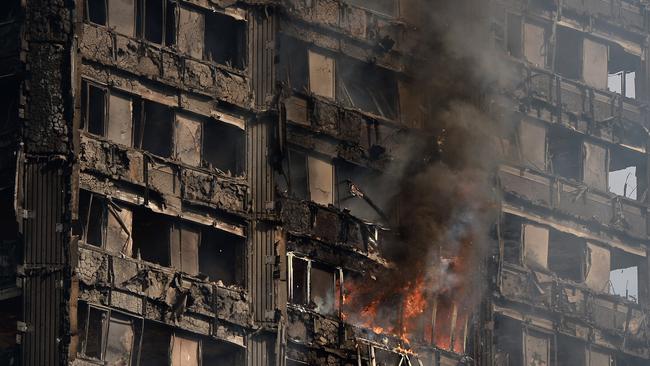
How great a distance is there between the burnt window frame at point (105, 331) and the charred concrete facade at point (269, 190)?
0.20 ft

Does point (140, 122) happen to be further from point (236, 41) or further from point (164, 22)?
point (236, 41)

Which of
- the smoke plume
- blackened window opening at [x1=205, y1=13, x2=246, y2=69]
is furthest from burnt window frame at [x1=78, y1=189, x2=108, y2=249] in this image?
the smoke plume

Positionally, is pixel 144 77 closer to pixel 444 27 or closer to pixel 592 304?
pixel 444 27

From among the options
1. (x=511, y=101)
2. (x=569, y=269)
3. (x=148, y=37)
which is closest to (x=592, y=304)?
(x=569, y=269)

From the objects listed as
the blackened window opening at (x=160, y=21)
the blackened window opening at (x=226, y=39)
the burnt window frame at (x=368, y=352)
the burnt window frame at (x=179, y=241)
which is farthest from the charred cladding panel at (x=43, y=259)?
the burnt window frame at (x=368, y=352)

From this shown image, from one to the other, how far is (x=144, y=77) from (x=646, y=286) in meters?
22.6

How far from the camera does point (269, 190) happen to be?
59.4 meters

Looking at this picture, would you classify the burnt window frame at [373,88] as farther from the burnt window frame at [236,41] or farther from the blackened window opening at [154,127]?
the blackened window opening at [154,127]

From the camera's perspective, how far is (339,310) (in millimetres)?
60344

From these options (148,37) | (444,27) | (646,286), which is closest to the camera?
(148,37)

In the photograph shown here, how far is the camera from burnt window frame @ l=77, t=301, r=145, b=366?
54344 millimetres

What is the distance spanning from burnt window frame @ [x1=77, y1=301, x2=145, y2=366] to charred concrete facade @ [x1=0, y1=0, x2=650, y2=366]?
6cm

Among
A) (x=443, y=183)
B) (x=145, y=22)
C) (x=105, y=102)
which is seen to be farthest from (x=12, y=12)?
(x=443, y=183)

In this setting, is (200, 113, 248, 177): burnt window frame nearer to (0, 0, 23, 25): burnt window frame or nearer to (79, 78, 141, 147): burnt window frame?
(79, 78, 141, 147): burnt window frame
